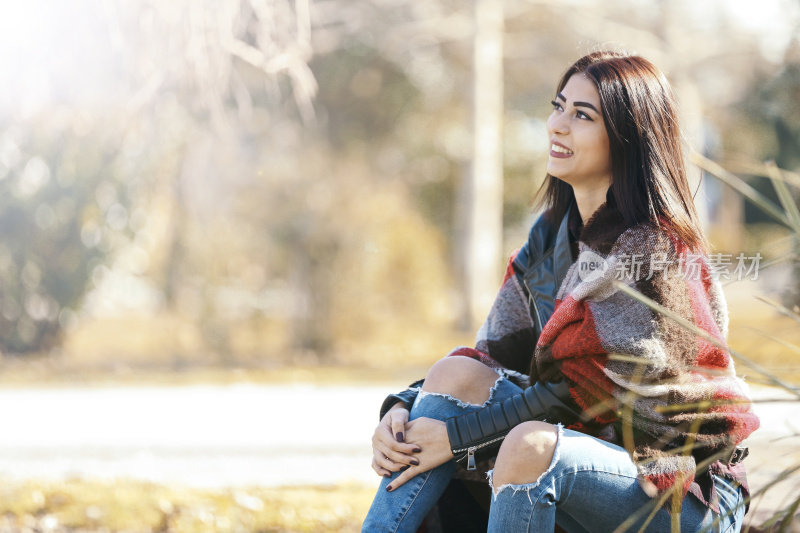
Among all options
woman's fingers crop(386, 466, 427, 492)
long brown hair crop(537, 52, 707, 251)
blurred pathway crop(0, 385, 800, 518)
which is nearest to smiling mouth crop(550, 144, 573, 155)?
long brown hair crop(537, 52, 707, 251)

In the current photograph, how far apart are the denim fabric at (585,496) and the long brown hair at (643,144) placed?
0.50 m

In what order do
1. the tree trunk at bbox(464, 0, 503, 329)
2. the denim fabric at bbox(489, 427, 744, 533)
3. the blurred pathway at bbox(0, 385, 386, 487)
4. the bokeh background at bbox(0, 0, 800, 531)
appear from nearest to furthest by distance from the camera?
the denim fabric at bbox(489, 427, 744, 533), the bokeh background at bbox(0, 0, 800, 531), the blurred pathway at bbox(0, 385, 386, 487), the tree trunk at bbox(464, 0, 503, 329)

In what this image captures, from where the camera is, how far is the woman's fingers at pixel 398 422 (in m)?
2.05

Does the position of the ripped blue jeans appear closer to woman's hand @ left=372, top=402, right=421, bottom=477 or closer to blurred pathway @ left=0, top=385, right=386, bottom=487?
woman's hand @ left=372, top=402, right=421, bottom=477

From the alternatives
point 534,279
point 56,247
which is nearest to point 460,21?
point 56,247

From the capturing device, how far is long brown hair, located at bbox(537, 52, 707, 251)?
6.42 ft

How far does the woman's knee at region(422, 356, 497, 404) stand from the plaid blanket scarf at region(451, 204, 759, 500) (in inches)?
9.1

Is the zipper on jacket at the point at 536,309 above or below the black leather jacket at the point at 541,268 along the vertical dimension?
below

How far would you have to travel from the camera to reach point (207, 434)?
518cm

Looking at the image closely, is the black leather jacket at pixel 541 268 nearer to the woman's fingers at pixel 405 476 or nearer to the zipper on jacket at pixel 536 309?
the zipper on jacket at pixel 536 309

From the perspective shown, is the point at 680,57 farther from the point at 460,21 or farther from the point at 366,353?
the point at 366,353

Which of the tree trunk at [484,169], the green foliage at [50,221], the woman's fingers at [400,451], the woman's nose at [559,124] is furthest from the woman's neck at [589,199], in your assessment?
the tree trunk at [484,169]

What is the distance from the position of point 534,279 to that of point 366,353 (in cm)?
611

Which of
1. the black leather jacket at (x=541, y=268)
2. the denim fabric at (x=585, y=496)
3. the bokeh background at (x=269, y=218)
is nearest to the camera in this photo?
the denim fabric at (x=585, y=496)
